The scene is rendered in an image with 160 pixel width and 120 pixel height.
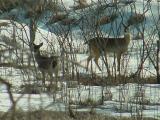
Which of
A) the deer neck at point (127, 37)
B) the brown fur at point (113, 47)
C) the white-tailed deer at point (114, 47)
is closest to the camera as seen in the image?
the brown fur at point (113, 47)

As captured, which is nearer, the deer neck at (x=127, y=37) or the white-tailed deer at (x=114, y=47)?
the white-tailed deer at (x=114, y=47)

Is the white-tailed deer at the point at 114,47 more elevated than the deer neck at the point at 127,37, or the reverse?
the deer neck at the point at 127,37

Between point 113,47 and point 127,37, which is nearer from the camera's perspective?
point 113,47

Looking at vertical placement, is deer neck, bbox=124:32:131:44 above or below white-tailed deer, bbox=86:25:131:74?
above

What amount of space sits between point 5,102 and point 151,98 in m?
2.40

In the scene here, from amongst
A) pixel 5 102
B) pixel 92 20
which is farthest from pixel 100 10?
pixel 5 102

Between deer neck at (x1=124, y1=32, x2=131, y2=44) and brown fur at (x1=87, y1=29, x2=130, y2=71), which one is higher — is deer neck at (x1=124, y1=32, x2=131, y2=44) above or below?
above

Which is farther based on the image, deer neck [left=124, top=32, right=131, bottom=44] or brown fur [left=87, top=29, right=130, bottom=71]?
deer neck [left=124, top=32, right=131, bottom=44]

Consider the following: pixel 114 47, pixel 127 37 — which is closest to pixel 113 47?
pixel 114 47

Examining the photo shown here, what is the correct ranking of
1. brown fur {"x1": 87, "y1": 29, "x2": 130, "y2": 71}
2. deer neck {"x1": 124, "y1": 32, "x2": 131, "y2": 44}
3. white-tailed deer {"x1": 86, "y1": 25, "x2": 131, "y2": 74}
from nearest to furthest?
brown fur {"x1": 87, "y1": 29, "x2": 130, "y2": 71} → white-tailed deer {"x1": 86, "y1": 25, "x2": 131, "y2": 74} → deer neck {"x1": 124, "y1": 32, "x2": 131, "y2": 44}

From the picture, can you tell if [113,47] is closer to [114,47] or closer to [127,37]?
[114,47]

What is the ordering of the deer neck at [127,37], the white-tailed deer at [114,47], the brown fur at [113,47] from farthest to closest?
the deer neck at [127,37], the white-tailed deer at [114,47], the brown fur at [113,47]

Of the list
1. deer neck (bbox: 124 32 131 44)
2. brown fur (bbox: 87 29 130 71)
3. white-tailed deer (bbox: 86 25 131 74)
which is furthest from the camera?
deer neck (bbox: 124 32 131 44)

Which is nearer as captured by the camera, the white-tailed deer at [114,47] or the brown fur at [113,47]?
the brown fur at [113,47]
